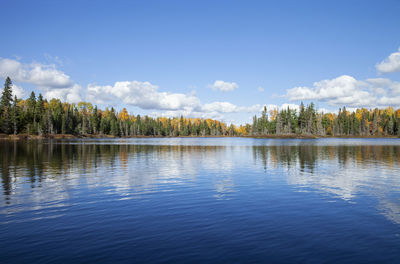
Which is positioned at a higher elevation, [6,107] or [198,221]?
[6,107]

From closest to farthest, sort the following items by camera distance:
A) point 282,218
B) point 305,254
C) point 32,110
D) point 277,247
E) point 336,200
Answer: point 305,254
point 277,247
point 282,218
point 336,200
point 32,110

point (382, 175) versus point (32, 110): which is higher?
point (32, 110)

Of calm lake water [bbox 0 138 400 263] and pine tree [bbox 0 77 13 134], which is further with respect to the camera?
pine tree [bbox 0 77 13 134]

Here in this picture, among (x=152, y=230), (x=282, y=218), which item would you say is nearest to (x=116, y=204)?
(x=152, y=230)

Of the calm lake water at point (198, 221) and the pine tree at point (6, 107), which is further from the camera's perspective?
the pine tree at point (6, 107)

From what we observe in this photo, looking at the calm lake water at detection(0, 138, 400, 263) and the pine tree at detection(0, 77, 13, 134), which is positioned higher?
the pine tree at detection(0, 77, 13, 134)

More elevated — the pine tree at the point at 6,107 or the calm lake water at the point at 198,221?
the pine tree at the point at 6,107

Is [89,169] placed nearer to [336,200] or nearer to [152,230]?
[152,230]

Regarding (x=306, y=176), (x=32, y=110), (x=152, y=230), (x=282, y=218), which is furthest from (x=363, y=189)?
(x=32, y=110)

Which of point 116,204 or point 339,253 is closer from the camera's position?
point 339,253

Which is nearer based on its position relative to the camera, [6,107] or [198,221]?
[198,221]

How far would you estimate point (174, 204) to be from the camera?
1694 cm

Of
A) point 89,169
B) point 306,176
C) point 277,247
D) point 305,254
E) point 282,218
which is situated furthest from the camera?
point 89,169

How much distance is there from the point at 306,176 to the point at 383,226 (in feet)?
50.1
